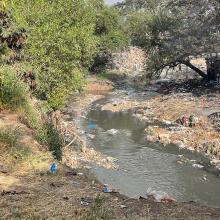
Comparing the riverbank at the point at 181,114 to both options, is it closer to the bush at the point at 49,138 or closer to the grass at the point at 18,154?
the bush at the point at 49,138

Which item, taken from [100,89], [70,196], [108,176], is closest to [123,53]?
[100,89]

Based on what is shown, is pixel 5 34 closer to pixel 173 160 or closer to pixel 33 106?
pixel 33 106

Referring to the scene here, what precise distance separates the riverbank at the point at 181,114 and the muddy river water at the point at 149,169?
1.96 ft

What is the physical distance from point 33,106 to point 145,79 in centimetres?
2301

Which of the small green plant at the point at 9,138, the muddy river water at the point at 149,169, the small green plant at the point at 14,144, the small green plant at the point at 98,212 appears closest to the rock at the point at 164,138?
the muddy river water at the point at 149,169

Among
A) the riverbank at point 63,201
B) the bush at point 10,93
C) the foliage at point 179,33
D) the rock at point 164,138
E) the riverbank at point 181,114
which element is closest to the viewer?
the riverbank at point 63,201

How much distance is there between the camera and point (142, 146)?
20141 millimetres

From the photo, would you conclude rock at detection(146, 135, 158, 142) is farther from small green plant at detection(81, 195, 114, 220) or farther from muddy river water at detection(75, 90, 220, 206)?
small green plant at detection(81, 195, 114, 220)

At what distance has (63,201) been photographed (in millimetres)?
8062

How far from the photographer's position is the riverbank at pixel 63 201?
7445mm

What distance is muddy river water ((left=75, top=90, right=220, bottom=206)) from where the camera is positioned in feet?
49.0

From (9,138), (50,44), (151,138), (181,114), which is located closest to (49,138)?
(9,138)

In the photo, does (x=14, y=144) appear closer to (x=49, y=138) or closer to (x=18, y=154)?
(x=18, y=154)

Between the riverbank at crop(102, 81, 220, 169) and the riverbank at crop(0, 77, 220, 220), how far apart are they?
29.5 feet
